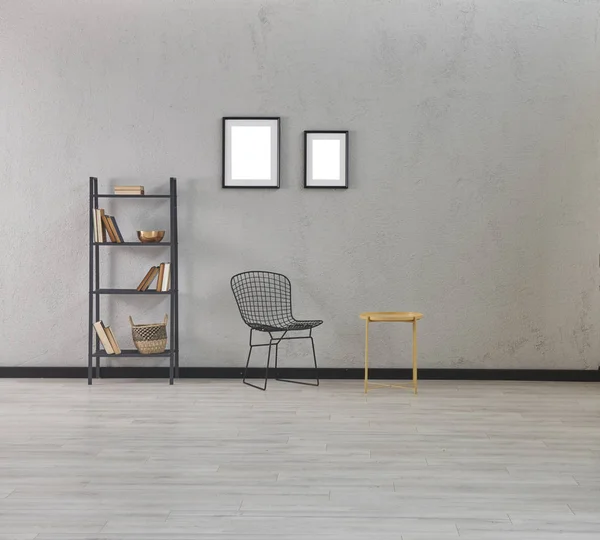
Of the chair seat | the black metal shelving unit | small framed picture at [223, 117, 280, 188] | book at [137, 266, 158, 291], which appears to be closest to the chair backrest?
the chair seat

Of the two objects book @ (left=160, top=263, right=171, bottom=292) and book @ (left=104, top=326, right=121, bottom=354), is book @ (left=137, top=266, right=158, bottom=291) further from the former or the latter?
book @ (left=104, top=326, right=121, bottom=354)

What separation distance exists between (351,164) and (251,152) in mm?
816

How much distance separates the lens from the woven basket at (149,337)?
5.58 m

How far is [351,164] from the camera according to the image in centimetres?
584

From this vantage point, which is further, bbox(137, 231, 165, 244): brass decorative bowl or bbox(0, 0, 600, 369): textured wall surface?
bbox(0, 0, 600, 369): textured wall surface

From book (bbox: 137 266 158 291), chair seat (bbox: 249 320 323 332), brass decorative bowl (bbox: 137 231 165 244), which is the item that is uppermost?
brass decorative bowl (bbox: 137 231 165 244)

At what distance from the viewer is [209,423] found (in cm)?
434

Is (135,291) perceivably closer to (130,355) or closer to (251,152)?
(130,355)

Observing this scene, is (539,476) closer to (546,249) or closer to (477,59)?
(546,249)

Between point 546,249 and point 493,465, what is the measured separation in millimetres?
2777

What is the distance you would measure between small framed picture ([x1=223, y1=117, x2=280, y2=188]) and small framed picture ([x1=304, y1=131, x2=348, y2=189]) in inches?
10.0

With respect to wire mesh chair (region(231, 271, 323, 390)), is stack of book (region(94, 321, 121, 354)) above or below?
below

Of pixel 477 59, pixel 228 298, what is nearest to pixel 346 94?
pixel 477 59

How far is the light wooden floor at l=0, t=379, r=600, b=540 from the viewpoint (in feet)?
8.95
